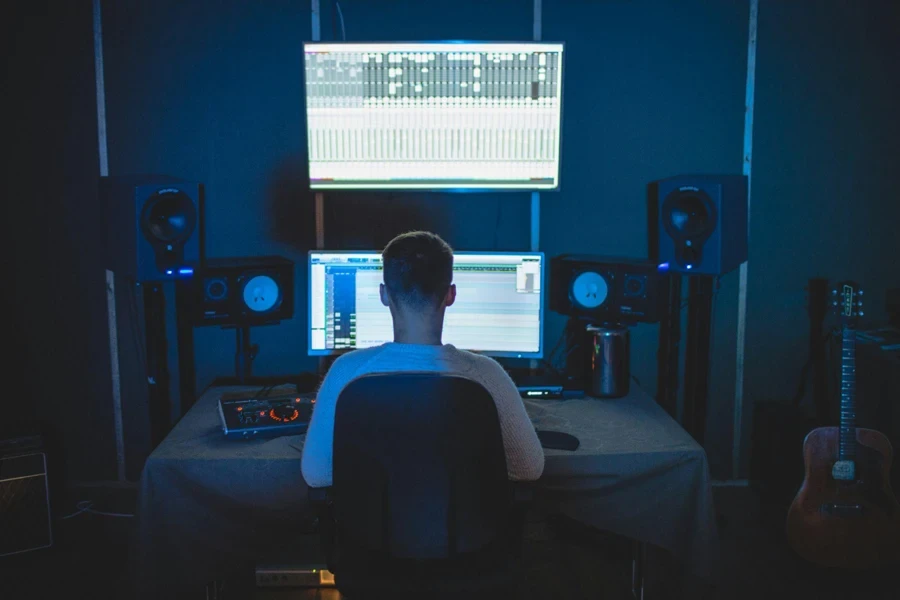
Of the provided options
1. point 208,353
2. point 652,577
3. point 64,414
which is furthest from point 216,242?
point 652,577

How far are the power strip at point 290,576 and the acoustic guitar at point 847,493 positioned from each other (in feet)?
5.73

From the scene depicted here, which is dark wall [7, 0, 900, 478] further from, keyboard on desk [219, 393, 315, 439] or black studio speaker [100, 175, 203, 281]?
keyboard on desk [219, 393, 315, 439]

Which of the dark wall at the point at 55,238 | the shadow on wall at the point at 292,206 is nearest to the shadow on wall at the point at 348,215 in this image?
the shadow on wall at the point at 292,206

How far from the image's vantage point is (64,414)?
3.35 m

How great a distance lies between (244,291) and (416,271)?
1.21 metres

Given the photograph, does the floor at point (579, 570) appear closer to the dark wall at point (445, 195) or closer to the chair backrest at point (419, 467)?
the dark wall at point (445, 195)

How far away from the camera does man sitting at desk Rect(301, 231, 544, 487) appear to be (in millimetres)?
1749

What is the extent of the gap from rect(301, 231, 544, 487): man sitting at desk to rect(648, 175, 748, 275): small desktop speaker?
1.22 meters

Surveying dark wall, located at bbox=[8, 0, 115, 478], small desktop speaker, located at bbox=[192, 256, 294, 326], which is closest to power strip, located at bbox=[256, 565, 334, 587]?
small desktop speaker, located at bbox=[192, 256, 294, 326]

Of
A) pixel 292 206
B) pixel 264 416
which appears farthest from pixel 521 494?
pixel 292 206

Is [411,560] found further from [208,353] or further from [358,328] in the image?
[208,353]

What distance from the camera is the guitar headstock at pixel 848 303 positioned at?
2.84 m

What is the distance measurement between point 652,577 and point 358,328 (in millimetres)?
1388

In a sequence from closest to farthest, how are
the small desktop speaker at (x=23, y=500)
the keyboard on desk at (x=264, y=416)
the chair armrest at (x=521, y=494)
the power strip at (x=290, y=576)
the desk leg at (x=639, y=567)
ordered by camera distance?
the chair armrest at (x=521, y=494) → the keyboard on desk at (x=264, y=416) → the desk leg at (x=639, y=567) → the power strip at (x=290, y=576) → the small desktop speaker at (x=23, y=500)
